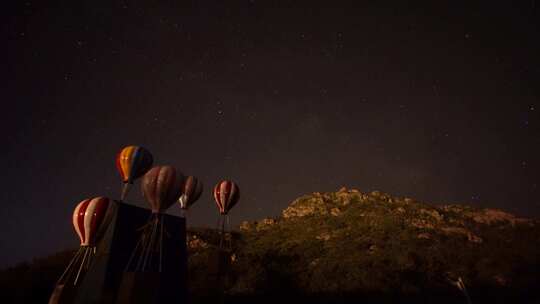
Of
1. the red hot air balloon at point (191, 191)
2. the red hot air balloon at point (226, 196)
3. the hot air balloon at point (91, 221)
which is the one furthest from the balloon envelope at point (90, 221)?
the red hot air balloon at point (226, 196)

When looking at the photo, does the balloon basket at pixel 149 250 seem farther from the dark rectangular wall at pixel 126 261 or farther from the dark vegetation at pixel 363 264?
the dark vegetation at pixel 363 264

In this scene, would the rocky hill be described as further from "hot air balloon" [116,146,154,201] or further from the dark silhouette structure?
"hot air balloon" [116,146,154,201]

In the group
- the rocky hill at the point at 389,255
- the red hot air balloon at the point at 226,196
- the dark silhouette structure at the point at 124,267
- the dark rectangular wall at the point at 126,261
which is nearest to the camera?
the dark silhouette structure at the point at 124,267

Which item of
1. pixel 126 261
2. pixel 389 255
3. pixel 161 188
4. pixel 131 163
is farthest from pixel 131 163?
pixel 389 255

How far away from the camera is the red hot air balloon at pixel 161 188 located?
1282 centimetres

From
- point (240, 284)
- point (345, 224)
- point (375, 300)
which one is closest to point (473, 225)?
point (345, 224)

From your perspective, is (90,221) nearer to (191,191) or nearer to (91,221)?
(91,221)

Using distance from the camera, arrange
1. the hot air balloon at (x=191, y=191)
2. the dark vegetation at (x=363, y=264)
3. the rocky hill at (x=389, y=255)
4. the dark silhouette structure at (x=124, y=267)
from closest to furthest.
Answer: the dark silhouette structure at (x=124, y=267), the hot air balloon at (x=191, y=191), the dark vegetation at (x=363, y=264), the rocky hill at (x=389, y=255)

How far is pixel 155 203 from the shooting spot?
12.8 metres

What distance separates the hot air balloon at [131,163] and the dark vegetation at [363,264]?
245 inches

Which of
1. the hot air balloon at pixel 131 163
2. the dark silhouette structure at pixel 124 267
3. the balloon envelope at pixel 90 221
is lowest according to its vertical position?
the dark silhouette structure at pixel 124 267

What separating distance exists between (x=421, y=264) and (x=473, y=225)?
3039 cm

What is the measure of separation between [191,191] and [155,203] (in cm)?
440

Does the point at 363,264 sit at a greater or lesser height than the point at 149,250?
lesser
